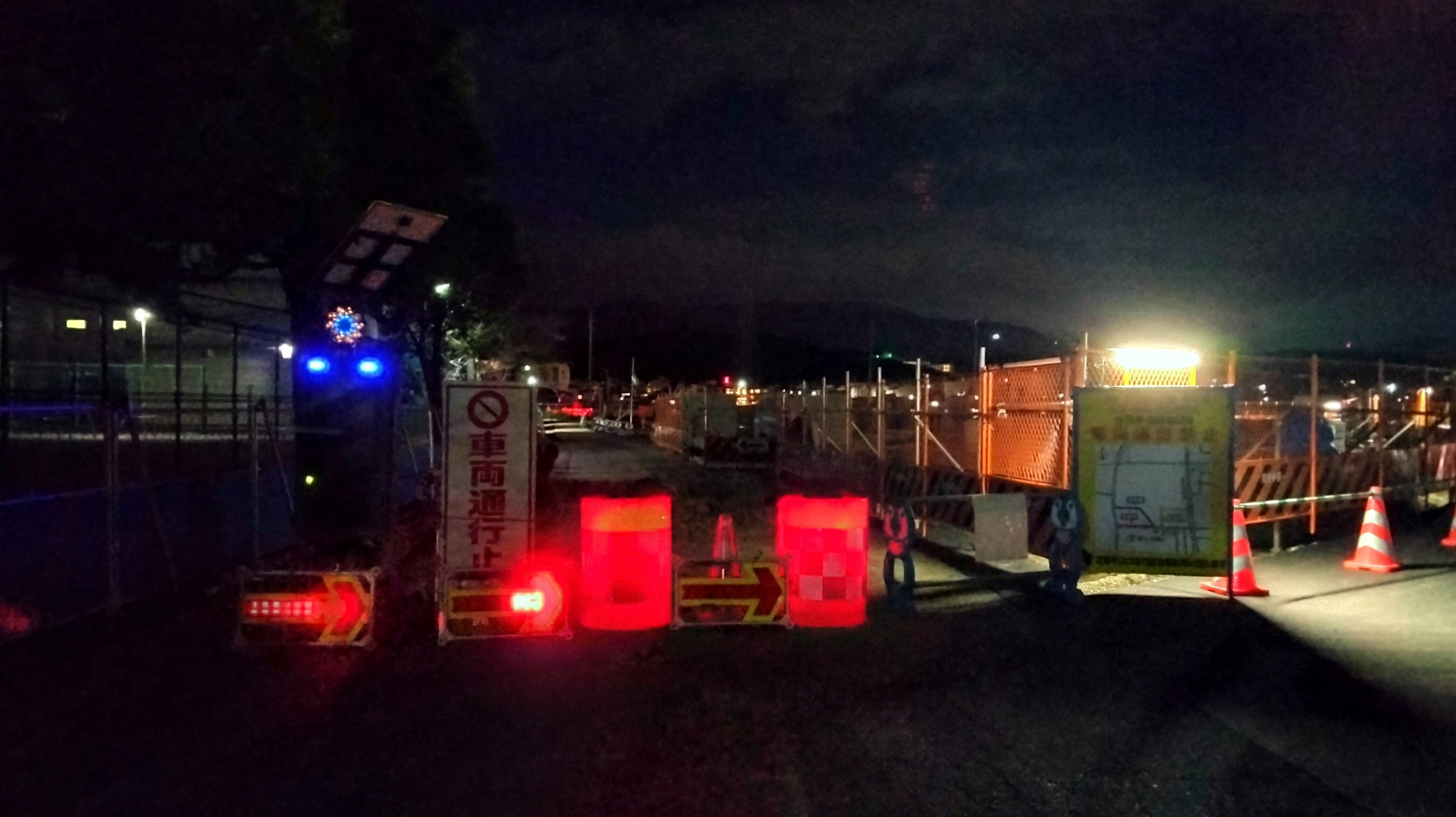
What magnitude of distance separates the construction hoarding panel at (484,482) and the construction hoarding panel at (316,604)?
1312 mm

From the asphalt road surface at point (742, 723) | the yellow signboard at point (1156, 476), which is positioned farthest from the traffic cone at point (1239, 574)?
the asphalt road surface at point (742, 723)

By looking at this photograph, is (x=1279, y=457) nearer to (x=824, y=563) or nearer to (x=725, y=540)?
(x=725, y=540)

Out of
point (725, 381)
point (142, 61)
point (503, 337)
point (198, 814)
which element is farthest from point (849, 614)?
point (725, 381)

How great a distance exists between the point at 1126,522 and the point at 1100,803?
6172mm

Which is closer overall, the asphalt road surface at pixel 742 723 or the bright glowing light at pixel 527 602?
the asphalt road surface at pixel 742 723

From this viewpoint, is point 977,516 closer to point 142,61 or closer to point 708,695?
point 708,695

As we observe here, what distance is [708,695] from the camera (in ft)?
26.5

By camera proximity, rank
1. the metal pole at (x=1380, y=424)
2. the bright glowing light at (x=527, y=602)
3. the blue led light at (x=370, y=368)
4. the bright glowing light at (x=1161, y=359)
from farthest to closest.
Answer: the metal pole at (x=1380, y=424) → the bright glowing light at (x=1161, y=359) → the blue led light at (x=370, y=368) → the bright glowing light at (x=527, y=602)

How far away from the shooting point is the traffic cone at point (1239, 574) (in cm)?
1213

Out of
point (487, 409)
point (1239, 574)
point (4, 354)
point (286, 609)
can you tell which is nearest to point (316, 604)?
point (286, 609)

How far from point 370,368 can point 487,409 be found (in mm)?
4149

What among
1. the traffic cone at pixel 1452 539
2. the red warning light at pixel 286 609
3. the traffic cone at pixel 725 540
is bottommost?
the traffic cone at pixel 1452 539

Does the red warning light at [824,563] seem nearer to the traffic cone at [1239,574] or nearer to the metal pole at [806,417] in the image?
the traffic cone at [1239,574]

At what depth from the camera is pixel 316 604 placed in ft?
30.6
